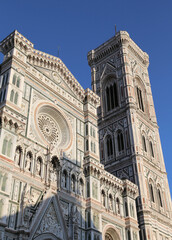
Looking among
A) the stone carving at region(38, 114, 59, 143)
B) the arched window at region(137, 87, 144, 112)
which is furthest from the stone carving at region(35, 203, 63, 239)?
the arched window at region(137, 87, 144, 112)

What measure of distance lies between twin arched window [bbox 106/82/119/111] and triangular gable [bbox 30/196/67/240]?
2053 centimetres

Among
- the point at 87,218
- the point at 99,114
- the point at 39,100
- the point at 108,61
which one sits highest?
the point at 108,61

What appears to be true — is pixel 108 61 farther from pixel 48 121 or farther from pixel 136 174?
pixel 48 121

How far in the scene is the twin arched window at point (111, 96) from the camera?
126 ft

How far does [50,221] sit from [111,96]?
23.2 meters

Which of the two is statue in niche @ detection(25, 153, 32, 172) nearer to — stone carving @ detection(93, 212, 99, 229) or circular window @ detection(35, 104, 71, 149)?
circular window @ detection(35, 104, 71, 149)

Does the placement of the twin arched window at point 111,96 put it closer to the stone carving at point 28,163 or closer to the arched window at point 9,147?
the stone carving at point 28,163

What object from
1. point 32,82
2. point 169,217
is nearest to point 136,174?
point 169,217

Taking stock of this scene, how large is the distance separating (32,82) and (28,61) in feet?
5.96

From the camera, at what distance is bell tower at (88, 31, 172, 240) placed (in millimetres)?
29969

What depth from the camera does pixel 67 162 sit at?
22266 mm

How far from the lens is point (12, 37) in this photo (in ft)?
73.6

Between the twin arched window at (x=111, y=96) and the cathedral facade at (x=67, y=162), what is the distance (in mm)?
2026

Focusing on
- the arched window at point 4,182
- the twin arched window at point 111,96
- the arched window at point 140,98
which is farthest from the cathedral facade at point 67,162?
the arched window at point 140,98
